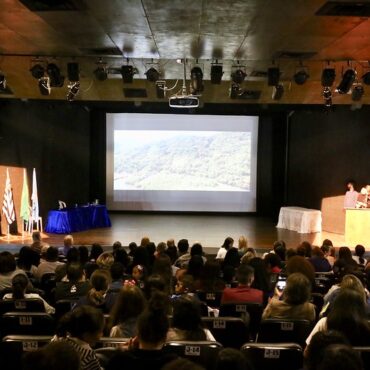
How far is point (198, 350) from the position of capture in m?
2.60

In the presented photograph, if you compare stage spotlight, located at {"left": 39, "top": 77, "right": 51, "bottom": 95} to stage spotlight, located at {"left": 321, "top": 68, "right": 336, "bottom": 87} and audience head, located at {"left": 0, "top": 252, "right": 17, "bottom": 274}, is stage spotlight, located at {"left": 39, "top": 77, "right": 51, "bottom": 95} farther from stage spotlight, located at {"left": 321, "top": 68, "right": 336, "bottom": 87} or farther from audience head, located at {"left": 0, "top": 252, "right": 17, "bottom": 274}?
audience head, located at {"left": 0, "top": 252, "right": 17, "bottom": 274}

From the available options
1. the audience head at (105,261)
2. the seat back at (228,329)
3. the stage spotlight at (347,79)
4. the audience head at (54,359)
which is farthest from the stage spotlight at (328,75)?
the audience head at (54,359)

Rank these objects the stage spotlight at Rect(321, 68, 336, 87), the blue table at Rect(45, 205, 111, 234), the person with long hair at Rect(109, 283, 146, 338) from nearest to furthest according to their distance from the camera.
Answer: the person with long hair at Rect(109, 283, 146, 338)
the stage spotlight at Rect(321, 68, 336, 87)
the blue table at Rect(45, 205, 111, 234)

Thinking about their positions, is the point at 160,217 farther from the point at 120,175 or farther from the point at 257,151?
the point at 257,151

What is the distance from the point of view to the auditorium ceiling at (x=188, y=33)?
5.88m

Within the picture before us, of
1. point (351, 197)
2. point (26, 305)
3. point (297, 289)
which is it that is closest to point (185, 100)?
point (351, 197)

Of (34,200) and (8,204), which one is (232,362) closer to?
(8,204)

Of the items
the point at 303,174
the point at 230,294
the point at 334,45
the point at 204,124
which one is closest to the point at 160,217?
the point at 204,124

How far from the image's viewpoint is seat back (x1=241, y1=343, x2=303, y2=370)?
8.62 feet

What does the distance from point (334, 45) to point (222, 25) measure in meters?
1.98

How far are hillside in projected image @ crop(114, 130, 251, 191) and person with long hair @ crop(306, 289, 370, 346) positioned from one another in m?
14.4

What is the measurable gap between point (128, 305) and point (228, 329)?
68 cm

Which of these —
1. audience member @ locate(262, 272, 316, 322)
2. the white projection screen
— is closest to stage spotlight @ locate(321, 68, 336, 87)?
audience member @ locate(262, 272, 316, 322)

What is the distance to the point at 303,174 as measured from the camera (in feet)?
52.3
